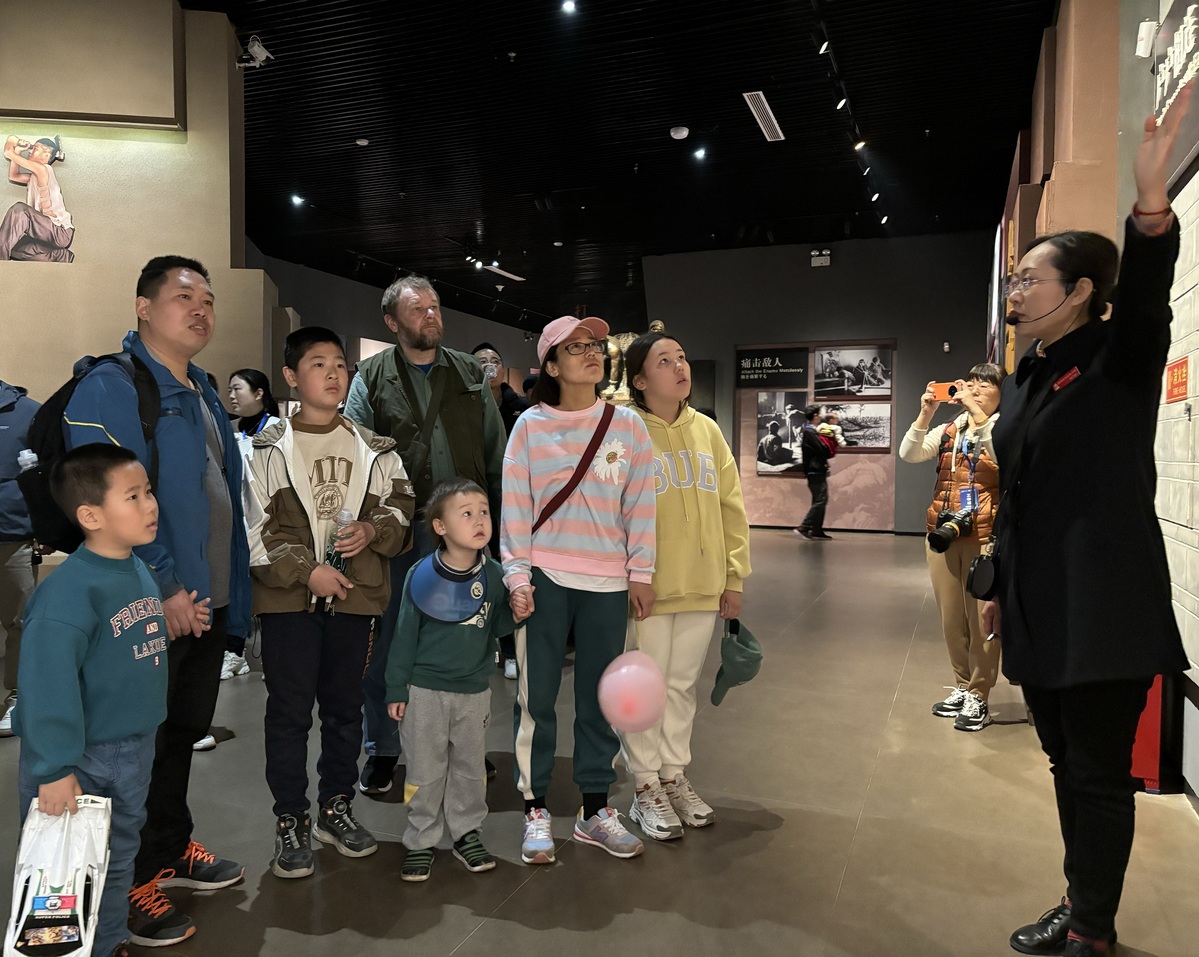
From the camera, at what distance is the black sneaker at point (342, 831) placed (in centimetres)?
259

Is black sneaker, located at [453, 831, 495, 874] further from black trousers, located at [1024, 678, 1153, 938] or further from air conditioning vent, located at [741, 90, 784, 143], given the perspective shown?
air conditioning vent, located at [741, 90, 784, 143]

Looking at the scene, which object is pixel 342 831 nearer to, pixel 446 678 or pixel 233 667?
pixel 446 678

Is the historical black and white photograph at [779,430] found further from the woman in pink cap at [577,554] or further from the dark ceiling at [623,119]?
the woman in pink cap at [577,554]

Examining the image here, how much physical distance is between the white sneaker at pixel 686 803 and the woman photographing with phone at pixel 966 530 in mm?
1652

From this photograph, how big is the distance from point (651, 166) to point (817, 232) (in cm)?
390

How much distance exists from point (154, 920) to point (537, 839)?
1.01 meters

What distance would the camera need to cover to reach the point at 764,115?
798 cm

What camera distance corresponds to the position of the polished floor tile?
→ 2.17m

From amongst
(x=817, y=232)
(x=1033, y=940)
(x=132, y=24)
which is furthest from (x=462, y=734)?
(x=817, y=232)

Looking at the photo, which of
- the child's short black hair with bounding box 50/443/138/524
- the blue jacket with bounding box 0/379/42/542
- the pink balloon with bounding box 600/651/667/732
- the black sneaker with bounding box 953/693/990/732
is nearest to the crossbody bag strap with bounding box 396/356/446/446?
the pink balloon with bounding box 600/651/667/732

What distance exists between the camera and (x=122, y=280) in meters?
5.33

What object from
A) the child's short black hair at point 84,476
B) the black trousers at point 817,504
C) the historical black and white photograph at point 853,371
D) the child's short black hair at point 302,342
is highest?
the historical black and white photograph at point 853,371

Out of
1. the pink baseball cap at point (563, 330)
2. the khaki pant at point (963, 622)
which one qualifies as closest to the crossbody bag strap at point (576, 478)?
the pink baseball cap at point (563, 330)

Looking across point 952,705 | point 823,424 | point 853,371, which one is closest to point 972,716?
point 952,705
